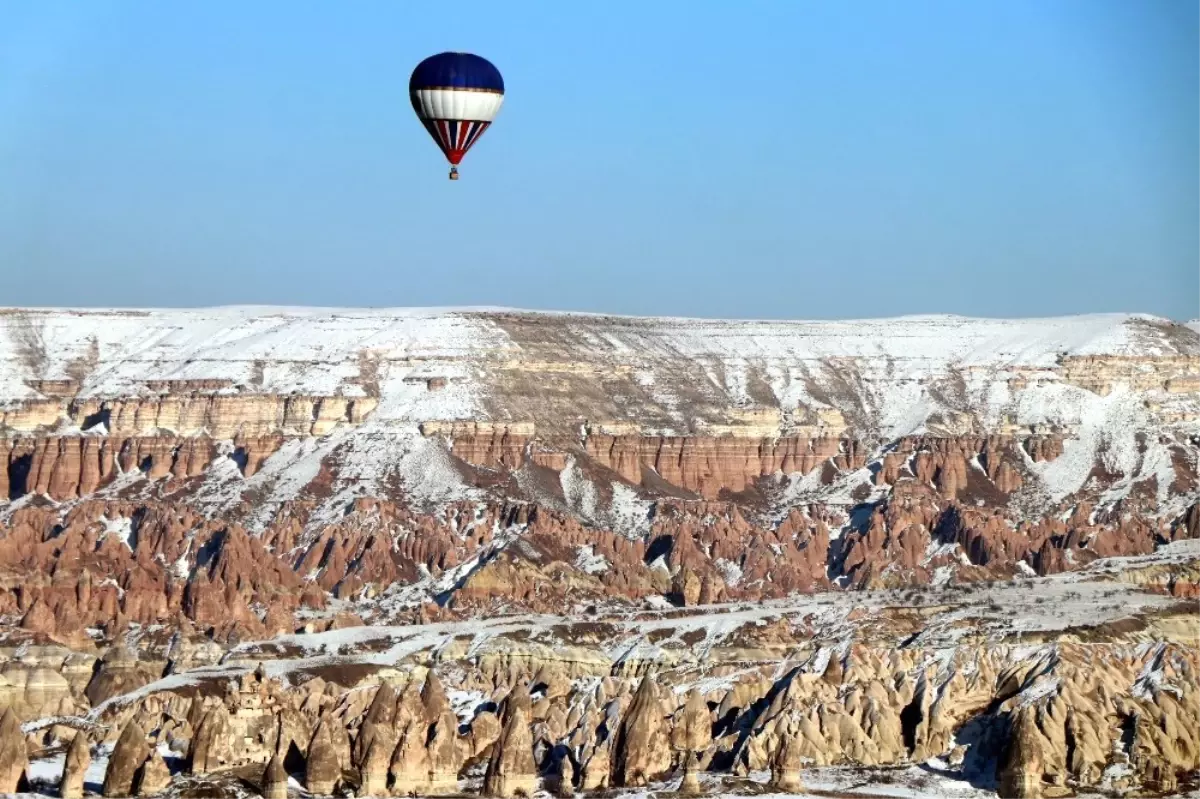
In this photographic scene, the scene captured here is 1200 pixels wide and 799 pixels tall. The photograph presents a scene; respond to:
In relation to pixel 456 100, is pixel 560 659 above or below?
below

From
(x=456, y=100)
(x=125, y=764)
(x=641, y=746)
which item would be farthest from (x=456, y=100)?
(x=125, y=764)

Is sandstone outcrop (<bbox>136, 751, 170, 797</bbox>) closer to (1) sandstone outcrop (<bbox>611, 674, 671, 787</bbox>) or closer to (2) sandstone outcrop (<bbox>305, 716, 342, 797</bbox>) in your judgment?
(2) sandstone outcrop (<bbox>305, 716, 342, 797</bbox>)

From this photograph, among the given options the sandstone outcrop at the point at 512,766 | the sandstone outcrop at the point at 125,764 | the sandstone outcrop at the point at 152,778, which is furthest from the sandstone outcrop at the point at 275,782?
the sandstone outcrop at the point at 512,766

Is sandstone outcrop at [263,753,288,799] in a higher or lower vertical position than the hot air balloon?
lower

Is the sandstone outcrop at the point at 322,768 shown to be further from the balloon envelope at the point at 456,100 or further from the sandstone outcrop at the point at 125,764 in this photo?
the balloon envelope at the point at 456,100

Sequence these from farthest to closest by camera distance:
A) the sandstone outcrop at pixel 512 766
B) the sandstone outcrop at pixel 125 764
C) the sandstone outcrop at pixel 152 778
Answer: the sandstone outcrop at pixel 512 766, the sandstone outcrop at pixel 152 778, the sandstone outcrop at pixel 125 764

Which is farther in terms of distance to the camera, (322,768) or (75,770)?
(322,768)

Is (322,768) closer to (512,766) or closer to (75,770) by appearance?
(512,766)

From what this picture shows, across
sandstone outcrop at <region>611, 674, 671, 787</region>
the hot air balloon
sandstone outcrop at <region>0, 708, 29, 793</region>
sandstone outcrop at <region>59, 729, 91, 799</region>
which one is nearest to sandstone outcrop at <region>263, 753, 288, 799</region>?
sandstone outcrop at <region>59, 729, 91, 799</region>

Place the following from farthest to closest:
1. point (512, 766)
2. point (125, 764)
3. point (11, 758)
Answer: point (512, 766), point (125, 764), point (11, 758)
